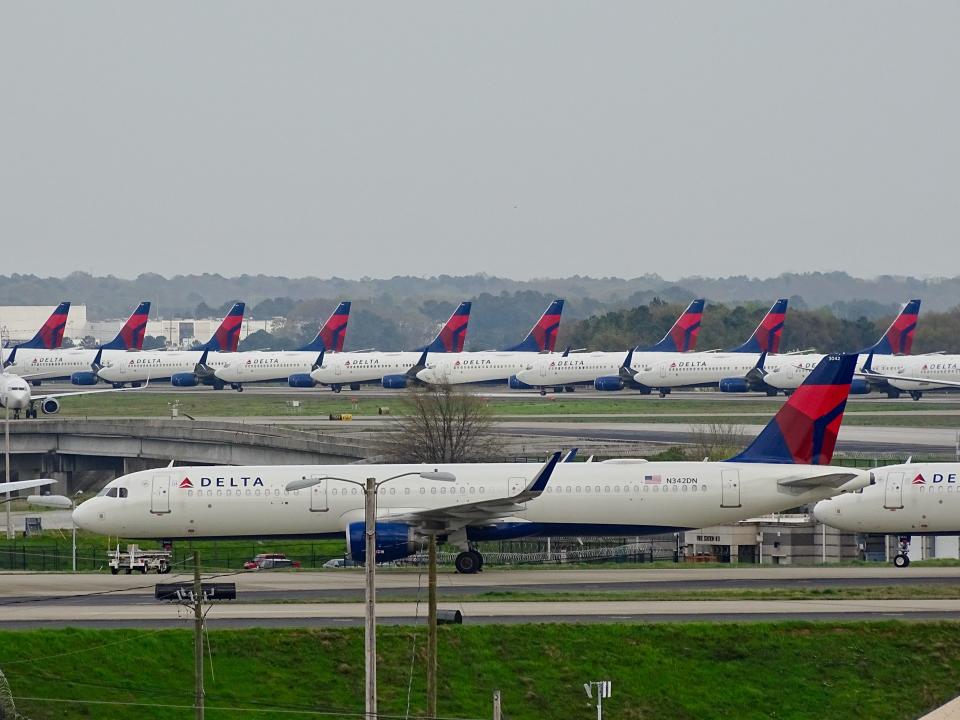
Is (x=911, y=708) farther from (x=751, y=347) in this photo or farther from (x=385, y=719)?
(x=751, y=347)

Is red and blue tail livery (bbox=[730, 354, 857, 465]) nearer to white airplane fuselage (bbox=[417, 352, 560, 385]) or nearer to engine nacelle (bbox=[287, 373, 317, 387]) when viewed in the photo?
white airplane fuselage (bbox=[417, 352, 560, 385])

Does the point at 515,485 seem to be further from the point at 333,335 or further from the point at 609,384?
the point at 333,335

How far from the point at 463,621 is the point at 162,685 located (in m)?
7.96

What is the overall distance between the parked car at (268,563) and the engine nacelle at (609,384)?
3479 inches

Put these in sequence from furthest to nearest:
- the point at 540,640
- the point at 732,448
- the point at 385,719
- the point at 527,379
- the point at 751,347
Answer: the point at 751,347 < the point at 527,379 < the point at 732,448 < the point at 540,640 < the point at 385,719

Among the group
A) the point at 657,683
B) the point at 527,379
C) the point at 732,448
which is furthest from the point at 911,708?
the point at 527,379

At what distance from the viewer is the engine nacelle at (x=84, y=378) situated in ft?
539

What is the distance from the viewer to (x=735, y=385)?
5591 inches

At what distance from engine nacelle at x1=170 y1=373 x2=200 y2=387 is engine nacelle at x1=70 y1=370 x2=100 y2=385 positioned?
737 cm

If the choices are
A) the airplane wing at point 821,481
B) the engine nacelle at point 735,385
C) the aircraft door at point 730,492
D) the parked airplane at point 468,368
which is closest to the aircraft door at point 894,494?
the airplane wing at point 821,481

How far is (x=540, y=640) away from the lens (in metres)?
41.7

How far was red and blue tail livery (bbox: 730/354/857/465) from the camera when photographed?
54.5 metres

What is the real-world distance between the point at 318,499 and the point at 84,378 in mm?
114528

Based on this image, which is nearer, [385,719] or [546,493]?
[385,719]
